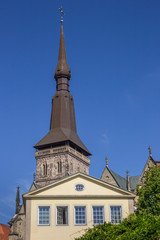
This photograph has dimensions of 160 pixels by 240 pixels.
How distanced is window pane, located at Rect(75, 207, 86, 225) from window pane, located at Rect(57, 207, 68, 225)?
29.1 inches

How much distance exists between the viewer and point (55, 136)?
7969 centimetres

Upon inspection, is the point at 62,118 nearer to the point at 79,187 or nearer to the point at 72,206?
the point at 79,187

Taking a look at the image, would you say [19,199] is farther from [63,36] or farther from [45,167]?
[63,36]

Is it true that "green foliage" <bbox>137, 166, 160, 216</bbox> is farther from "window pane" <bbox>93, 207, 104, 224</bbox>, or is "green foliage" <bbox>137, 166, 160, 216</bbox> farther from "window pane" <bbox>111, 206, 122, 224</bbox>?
"window pane" <bbox>93, 207, 104, 224</bbox>

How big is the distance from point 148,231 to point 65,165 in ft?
172

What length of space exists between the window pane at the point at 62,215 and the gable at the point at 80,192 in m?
1.04

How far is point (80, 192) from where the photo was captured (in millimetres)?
31141

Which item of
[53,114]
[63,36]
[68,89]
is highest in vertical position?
[63,36]

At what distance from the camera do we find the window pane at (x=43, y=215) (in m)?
30.0

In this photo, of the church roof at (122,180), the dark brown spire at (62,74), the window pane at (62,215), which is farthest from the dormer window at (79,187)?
the dark brown spire at (62,74)

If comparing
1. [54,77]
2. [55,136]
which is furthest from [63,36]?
[55,136]

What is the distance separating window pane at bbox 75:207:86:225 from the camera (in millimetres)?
30094

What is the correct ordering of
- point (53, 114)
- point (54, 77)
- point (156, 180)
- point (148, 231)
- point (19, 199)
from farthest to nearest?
point (54, 77) < point (53, 114) < point (19, 199) < point (156, 180) < point (148, 231)

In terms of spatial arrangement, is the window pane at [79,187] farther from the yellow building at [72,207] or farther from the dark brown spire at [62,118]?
the dark brown spire at [62,118]
